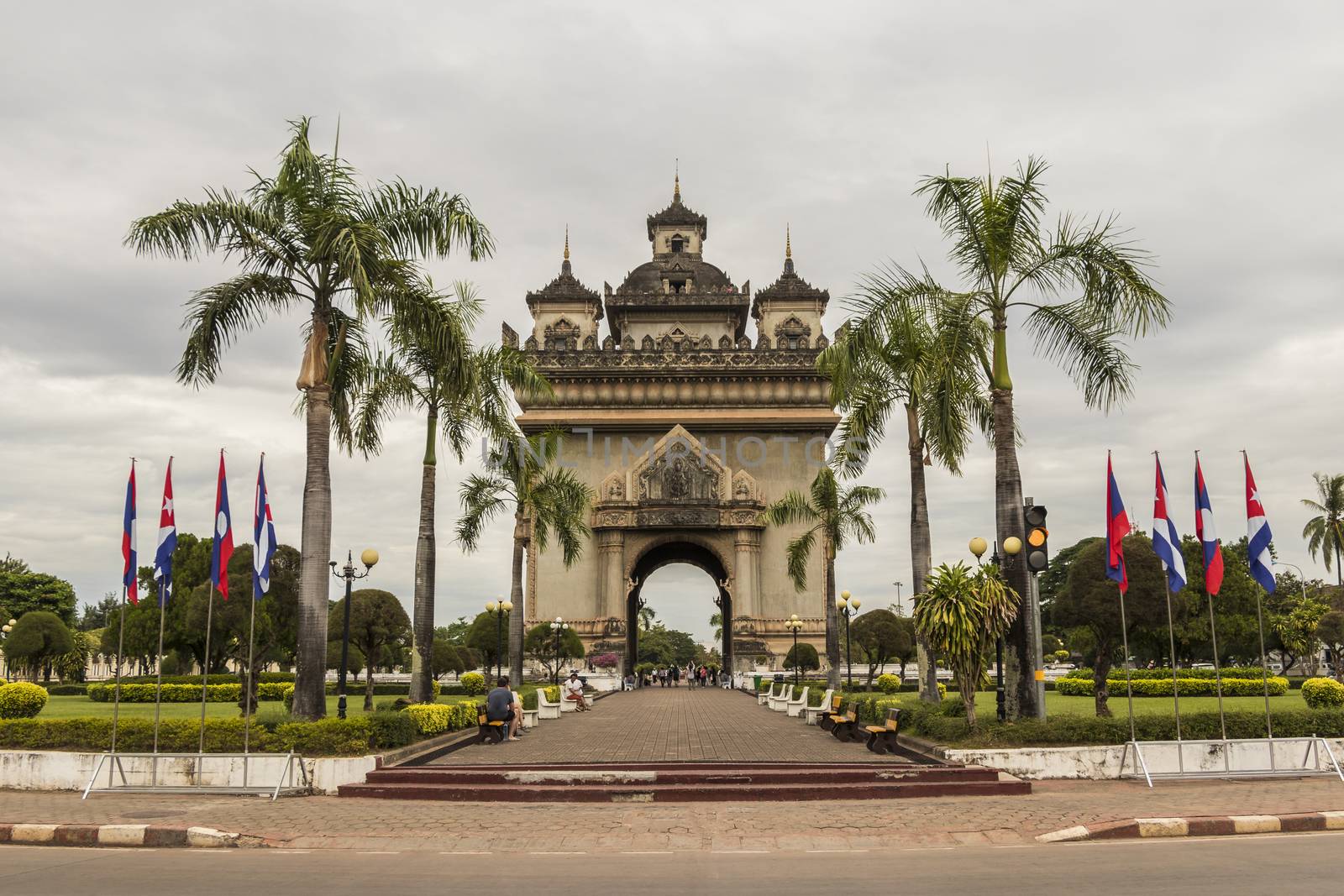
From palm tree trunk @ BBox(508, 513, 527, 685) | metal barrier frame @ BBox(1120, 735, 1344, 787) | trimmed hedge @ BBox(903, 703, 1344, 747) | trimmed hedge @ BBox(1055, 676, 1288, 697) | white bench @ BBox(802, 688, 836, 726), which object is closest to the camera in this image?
metal barrier frame @ BBox(1120, 735, 1344, 787)

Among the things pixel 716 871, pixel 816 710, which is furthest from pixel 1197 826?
pixel 816 710

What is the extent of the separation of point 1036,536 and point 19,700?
16.1 m

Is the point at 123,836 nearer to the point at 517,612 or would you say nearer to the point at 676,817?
the point at 676,817

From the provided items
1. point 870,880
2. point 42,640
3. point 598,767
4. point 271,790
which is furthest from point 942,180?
point 42,640

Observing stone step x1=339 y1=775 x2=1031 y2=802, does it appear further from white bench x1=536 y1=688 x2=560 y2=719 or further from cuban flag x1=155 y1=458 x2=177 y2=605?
white bench x1=536 y1=688 x2=560 y2=719

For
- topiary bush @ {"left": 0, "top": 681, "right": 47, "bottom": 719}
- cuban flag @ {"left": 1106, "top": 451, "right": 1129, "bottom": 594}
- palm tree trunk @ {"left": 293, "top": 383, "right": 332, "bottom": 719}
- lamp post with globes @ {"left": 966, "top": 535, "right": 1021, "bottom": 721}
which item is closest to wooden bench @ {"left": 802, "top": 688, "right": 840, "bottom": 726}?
lamp post with globes @ {"left": 966, "top": 535, "right": 1021, "bottom": 721}

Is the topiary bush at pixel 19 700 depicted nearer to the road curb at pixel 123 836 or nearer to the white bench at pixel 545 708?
the road curb at pixel 123 836

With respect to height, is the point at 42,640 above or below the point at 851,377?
below

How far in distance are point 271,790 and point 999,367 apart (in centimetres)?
1166

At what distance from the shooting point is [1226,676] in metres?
36.7

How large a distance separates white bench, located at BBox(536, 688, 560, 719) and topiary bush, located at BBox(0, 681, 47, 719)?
1040cm

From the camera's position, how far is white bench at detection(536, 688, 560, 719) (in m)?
25.4

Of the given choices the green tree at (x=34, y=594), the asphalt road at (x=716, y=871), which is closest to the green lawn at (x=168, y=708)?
the asphalt road at (x=716, y=871)

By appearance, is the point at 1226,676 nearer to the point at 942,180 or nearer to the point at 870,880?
the point at 942,180
